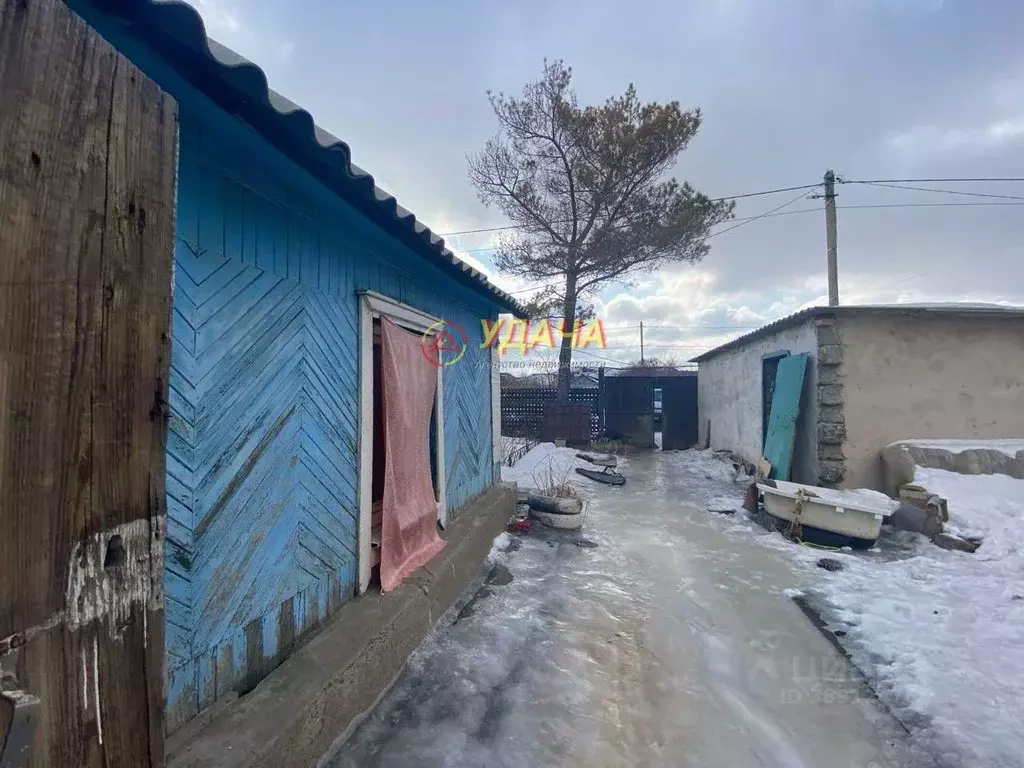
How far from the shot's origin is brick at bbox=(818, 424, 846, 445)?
6.28 m

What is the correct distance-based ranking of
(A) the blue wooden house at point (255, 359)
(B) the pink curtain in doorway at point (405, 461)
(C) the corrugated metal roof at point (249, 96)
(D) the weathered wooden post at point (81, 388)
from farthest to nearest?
(B) the pink curtain in doorway at point (405, 461) → (A) the blue wooden house at point (255, 359) → (C) the corrugated metal roof at point (249, 96) → (D) the weathered wooden post at point (81, 388)

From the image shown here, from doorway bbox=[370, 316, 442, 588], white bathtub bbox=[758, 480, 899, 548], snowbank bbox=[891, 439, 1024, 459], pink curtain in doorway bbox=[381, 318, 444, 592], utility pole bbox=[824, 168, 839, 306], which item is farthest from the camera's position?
utility pole bbox=[824, 168, 839, 306]

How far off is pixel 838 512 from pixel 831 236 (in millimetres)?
7246

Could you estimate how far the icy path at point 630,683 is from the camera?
2.22 metres

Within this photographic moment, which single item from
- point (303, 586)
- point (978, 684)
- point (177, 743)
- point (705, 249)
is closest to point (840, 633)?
point (978, 684)

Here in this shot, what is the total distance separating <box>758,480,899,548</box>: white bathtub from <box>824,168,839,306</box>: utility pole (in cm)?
589

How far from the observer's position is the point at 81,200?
75 cm

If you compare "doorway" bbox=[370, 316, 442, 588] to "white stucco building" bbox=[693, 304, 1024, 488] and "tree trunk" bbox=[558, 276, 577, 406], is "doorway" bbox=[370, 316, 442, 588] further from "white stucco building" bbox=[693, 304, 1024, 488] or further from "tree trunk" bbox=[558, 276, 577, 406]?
"tree trunk" bbox=[558, 276, 577, 406]

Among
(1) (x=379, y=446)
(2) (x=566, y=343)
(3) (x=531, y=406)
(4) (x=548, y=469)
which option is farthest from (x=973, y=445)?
(3) (x=531, y=406)

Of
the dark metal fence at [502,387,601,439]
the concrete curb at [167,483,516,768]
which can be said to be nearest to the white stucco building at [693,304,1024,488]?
the concrete curb at [167,483,516,768]

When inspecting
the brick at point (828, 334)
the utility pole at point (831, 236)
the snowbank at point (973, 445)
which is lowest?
the snowbank at point (973, 445)

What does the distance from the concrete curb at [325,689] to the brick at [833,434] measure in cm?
503

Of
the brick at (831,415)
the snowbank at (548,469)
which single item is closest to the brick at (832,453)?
the brick at (831,415)

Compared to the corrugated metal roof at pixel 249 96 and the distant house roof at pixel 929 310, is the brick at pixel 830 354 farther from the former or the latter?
the corrugated metal roof at pixel 249 96
